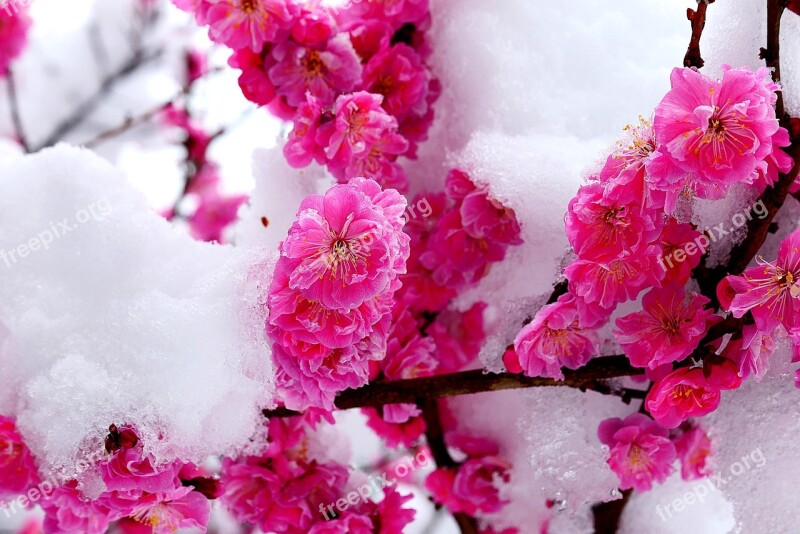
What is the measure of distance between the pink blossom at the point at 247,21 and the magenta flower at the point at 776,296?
1.64 ft

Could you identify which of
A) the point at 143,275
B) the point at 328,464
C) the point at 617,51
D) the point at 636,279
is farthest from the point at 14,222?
the point at 617,51

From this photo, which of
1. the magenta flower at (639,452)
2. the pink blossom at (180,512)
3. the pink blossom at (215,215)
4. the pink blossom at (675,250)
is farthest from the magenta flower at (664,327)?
the pink blossom at (215,215)

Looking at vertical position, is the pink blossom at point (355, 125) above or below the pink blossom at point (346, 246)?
above

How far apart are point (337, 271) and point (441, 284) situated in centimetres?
30

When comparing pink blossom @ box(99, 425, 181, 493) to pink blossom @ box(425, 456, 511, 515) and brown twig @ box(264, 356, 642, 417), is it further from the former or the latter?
pink blossom @ box(425, 456, 511, 515)

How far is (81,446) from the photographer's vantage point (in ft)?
1.79

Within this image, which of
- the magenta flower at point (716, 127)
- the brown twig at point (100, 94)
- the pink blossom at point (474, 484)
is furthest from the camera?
the brown twig at point (100, 94)

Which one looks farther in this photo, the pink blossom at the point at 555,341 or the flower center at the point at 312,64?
the flower center at the point at 312,64

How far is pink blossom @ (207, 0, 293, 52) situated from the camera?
69cm

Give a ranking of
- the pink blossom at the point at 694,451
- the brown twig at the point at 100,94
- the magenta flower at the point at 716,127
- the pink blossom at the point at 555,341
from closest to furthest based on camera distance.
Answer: the magenta flower at the point at 716,127, the pink blossom at the point at 555,341, the pink blossom at the point at 694,451, the brown twig at the point at 100,94

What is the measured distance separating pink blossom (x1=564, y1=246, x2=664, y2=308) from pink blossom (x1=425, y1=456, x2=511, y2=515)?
345mm

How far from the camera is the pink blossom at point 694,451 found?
26.4 inches
